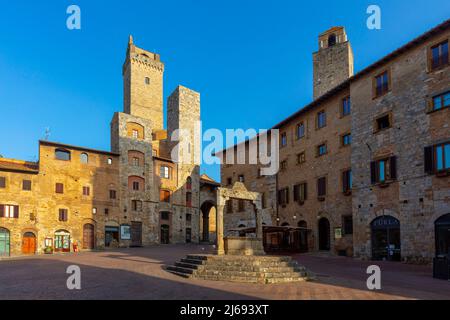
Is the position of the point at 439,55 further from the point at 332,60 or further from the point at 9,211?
the point at 9,211

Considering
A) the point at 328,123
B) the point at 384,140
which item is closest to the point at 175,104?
the point at 328,123

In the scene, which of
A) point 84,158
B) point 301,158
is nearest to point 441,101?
point 301,158

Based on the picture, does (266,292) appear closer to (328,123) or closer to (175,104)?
(328,123)

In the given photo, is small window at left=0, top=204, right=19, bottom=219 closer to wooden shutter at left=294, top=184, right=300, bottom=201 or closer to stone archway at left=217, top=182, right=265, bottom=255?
stone archway at left=217, top=182, right=265, bottom=255

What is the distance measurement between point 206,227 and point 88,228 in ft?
65.3

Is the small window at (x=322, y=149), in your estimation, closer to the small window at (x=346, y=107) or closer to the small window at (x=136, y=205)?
the small window at (x=346, y=107)

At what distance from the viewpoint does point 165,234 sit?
4409 centimetres

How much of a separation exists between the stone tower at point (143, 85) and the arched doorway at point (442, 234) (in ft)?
146

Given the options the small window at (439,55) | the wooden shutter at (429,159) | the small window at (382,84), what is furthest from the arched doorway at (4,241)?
the small window at (439,55)

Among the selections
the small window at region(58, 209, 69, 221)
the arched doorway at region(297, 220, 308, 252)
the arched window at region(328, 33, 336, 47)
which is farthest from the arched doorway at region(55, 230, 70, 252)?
the arched window at region(328, 33, 336, 47)

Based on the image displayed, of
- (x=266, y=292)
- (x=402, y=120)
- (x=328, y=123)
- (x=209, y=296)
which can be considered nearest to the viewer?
(x=209, y=296)

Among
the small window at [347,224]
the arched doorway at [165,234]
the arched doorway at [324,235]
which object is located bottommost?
the arched doorway at [165,234]

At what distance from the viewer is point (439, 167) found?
2019 cm

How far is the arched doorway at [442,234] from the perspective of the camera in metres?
19.6
